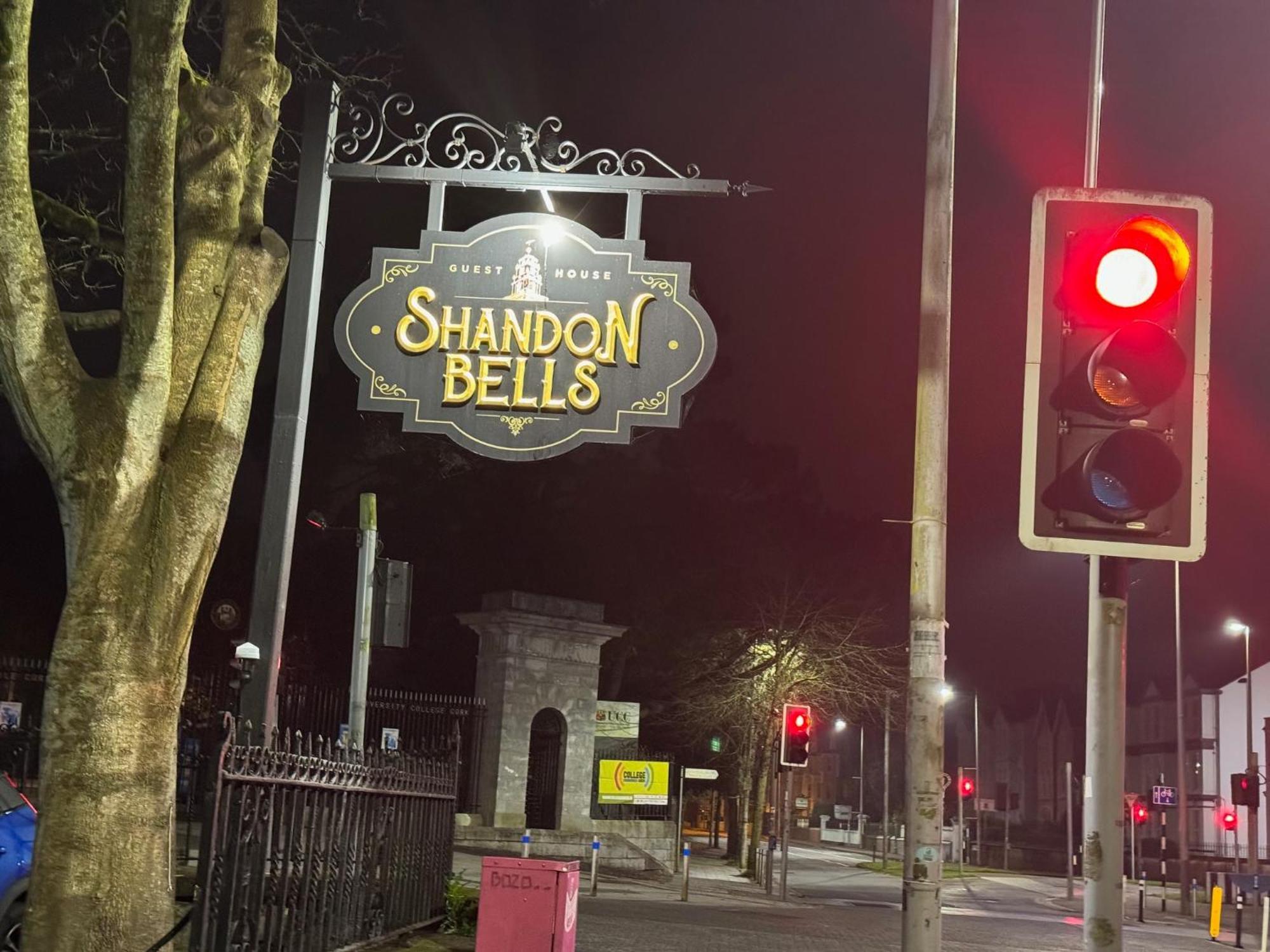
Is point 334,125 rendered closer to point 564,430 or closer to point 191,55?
point 564,430

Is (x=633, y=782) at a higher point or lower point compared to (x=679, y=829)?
higher

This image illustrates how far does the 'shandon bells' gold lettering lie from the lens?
9.45 m

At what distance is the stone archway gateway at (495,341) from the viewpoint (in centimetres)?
939

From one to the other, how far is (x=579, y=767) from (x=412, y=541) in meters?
8.36

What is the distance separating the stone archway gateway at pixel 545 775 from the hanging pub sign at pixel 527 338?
73.7ft

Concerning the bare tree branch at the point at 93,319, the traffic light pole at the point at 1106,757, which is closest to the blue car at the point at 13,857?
the bare tree branch at the point at 93,319

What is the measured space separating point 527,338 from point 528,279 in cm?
44

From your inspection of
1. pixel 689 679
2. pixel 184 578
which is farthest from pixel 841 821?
pixel 184 578

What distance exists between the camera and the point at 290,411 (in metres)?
9.59

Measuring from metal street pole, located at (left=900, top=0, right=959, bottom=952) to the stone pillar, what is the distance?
2384cm

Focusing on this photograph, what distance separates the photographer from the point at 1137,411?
15.3 ft

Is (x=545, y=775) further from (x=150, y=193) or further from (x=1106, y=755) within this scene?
(x=1106, y=755)

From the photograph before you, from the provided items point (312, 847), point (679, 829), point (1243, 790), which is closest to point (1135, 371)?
point (312, 847)

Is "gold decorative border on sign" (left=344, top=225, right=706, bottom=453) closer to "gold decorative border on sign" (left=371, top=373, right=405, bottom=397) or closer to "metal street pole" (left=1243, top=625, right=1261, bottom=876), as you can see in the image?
"gold decorative border on sign" (left=371, top=373, right=405, bottom=397)
